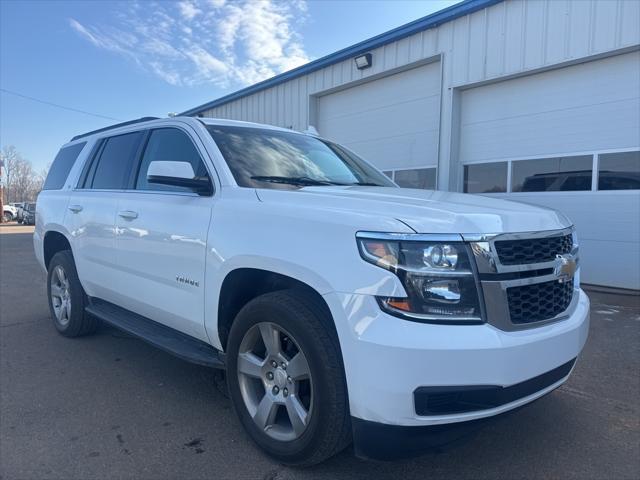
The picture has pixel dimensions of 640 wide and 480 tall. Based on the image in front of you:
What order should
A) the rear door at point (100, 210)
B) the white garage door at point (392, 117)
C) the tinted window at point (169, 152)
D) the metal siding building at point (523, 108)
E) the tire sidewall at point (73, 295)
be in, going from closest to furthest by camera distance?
the tinted window at point (169, 152) → the rear door at point (100, 210) → the tire sidewall at point (73, 295) → the metal siding building at point (523, 108) → the white garage door at point (392, 117)

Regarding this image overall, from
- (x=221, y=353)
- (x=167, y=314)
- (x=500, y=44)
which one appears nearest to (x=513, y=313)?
(x=221, y=353)

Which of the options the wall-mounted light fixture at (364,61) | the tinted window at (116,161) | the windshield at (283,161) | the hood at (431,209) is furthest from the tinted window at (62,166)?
the wall-mounted light fixture at (364,61)

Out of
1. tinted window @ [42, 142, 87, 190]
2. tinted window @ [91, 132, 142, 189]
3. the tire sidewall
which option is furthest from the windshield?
tinted window @ [42, 142, 87, 190]

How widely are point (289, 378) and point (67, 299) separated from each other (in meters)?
3.37

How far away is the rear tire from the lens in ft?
15.3

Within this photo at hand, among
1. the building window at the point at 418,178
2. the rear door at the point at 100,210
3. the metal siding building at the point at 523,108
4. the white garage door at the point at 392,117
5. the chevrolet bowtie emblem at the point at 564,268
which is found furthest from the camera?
the building window at the point at 418,178

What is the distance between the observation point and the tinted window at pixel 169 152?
334cm

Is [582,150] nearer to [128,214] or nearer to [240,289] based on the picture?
[240,289]

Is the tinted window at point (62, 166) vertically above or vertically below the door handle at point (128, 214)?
above

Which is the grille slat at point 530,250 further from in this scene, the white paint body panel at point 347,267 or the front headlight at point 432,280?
the front headlight at point 432,280

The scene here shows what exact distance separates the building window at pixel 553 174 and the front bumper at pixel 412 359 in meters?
6.61

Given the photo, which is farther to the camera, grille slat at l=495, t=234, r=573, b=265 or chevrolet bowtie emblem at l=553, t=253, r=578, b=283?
chevrolet bowtie emblem at l=553, t=253, r=578, b=283

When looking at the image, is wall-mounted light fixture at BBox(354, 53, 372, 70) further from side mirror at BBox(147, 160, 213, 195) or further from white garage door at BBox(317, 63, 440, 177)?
side mirror at BBox(147, 160, 213, 195)

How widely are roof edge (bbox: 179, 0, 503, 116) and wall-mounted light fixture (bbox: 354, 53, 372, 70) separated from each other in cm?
17
